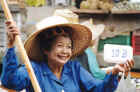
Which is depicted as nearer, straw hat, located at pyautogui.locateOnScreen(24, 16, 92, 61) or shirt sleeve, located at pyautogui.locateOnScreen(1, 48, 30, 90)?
shirt sleeve, located at pyautogui.locateOnScreen(1, 48, 30, 90)

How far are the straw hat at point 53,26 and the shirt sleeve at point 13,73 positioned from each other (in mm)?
320

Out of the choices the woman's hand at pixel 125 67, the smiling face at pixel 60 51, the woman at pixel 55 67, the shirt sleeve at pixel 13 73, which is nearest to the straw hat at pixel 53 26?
the woman at pixel 55 67

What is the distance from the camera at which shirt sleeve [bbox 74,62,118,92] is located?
272 cm

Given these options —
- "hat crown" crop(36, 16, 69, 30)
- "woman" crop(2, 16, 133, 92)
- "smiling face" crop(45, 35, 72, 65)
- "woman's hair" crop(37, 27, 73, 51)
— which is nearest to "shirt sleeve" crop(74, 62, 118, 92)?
"woman" crop(2, 16, 133, 92)

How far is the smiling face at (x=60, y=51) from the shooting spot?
2.75 m

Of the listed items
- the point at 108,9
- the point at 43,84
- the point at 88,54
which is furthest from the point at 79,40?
the point at 108,9

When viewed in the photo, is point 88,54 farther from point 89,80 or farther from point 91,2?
point 89,80

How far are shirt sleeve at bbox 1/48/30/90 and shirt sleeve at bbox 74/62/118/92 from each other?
19.3 inches

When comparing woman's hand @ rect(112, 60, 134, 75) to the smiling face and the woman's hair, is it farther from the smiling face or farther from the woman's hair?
the woman's hair

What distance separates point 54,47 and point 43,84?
32 centimetres

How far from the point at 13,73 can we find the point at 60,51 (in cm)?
43

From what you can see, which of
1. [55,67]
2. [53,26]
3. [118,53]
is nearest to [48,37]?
[53,26]

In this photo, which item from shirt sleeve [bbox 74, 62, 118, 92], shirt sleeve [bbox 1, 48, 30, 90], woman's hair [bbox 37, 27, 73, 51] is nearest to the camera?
shirt sleeve [bbox 1, 48, 30, 90]

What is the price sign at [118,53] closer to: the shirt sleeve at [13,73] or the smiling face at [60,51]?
the smiling face at [60,51]
